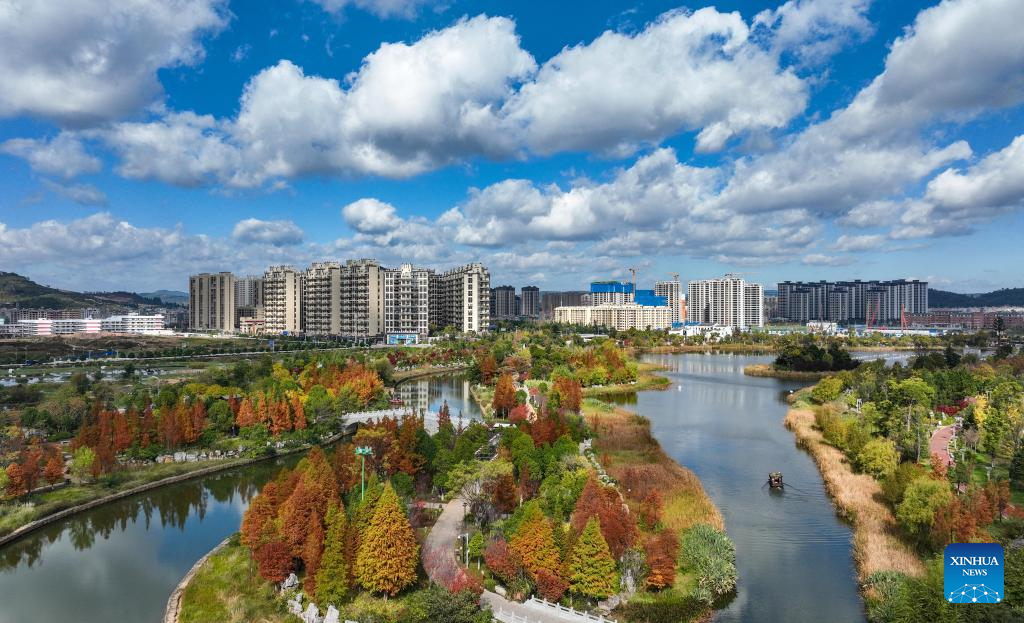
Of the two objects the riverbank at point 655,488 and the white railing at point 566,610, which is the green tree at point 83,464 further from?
the riverbank at point 655,488

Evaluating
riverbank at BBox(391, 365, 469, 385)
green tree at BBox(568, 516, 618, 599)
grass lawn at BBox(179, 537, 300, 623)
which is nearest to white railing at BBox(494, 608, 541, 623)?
green tree at BBox(568, 516, 618, 599)

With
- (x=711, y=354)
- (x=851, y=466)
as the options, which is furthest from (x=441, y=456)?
(x=711, y=354)

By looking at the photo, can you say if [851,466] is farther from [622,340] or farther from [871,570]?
[622,340]

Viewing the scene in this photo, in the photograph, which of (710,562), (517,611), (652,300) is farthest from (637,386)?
(652,300)

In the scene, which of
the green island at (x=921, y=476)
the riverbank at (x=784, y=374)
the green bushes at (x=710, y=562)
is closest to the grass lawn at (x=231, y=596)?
the green bushes at (x=710, y=562)

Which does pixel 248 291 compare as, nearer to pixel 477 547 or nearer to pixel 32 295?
pixel 32 295

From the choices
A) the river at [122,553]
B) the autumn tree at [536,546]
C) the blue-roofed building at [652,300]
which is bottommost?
the river at [122,553]
